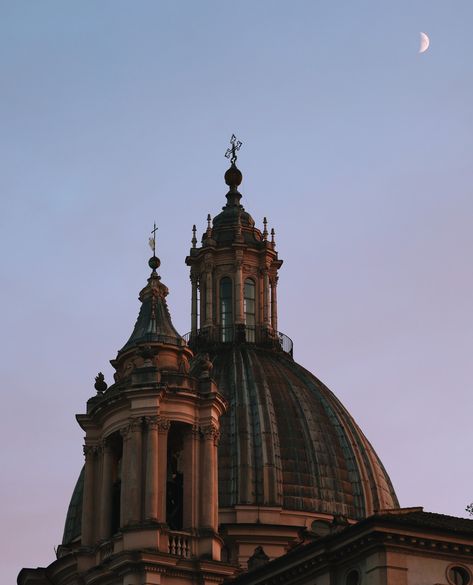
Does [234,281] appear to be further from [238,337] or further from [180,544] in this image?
[180,544]

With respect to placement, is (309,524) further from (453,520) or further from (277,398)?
(453,520)

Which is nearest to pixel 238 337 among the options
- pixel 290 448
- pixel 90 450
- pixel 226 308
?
pixel 226 308

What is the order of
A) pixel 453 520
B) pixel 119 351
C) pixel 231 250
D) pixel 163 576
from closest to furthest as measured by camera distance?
pixel 453 520
pixel 163 576
pixel 119 351
pixel 231 250

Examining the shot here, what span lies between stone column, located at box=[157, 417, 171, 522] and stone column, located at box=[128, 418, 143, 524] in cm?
72

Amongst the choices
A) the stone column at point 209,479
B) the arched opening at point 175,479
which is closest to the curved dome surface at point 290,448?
the arched opening at point 175,479

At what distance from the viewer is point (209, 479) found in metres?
70.0

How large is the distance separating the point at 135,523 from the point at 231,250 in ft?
83.2

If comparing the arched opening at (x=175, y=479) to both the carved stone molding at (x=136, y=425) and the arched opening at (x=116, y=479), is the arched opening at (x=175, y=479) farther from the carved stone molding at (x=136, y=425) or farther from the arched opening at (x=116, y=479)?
the arched opening at (x=116, y=479)

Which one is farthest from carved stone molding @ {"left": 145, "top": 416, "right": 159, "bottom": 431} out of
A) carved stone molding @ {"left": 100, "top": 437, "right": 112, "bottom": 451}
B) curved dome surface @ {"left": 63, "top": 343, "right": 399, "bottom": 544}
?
curved dome surface @ {"left": 63, "top": 343, "right": 399, "bottom": 544}

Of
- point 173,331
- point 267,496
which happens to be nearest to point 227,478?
point 267,496

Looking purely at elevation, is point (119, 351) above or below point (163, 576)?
above

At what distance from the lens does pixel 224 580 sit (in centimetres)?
6725

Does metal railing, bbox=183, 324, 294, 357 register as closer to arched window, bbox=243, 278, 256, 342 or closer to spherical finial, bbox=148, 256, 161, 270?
arched window, bbox=243, 278, 256, 342

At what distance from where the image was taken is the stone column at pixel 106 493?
231 feet
